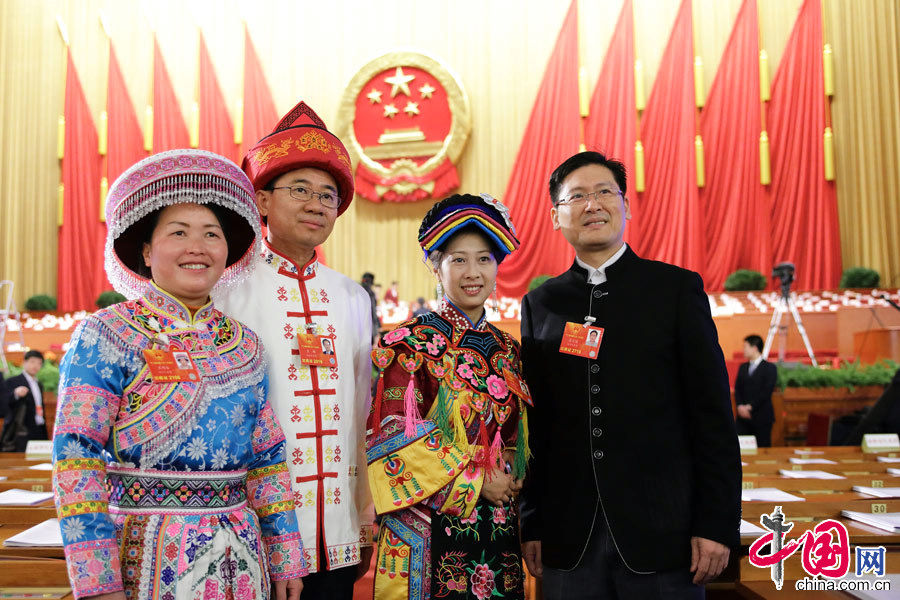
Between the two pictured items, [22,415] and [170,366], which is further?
[22,415]

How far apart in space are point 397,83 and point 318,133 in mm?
8293

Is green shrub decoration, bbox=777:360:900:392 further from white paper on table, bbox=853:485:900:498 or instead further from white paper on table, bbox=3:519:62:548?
white paper on table, bbox=3:519:62:548

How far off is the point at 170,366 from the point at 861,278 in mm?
8196

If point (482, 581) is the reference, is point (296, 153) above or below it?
above

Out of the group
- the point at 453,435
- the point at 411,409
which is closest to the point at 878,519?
the point at 453,435

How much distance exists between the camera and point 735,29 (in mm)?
8711

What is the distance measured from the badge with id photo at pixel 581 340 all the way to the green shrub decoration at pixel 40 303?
31.0 feet

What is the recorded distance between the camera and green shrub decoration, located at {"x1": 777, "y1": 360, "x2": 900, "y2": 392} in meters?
5.15

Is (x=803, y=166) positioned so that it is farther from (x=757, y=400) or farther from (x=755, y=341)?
(x=757, y=400)

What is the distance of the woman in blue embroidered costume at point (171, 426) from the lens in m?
1.12

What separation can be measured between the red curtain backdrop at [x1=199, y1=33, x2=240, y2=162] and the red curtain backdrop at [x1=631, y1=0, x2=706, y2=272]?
5.92 metres

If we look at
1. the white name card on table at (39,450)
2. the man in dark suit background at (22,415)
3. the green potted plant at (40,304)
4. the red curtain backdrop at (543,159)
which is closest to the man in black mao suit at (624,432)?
the white name card on table at (39,450)

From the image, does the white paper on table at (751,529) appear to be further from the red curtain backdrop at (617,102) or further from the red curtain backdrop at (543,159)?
the red curtain backdrop at (617,102)

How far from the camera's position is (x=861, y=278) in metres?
7.55
